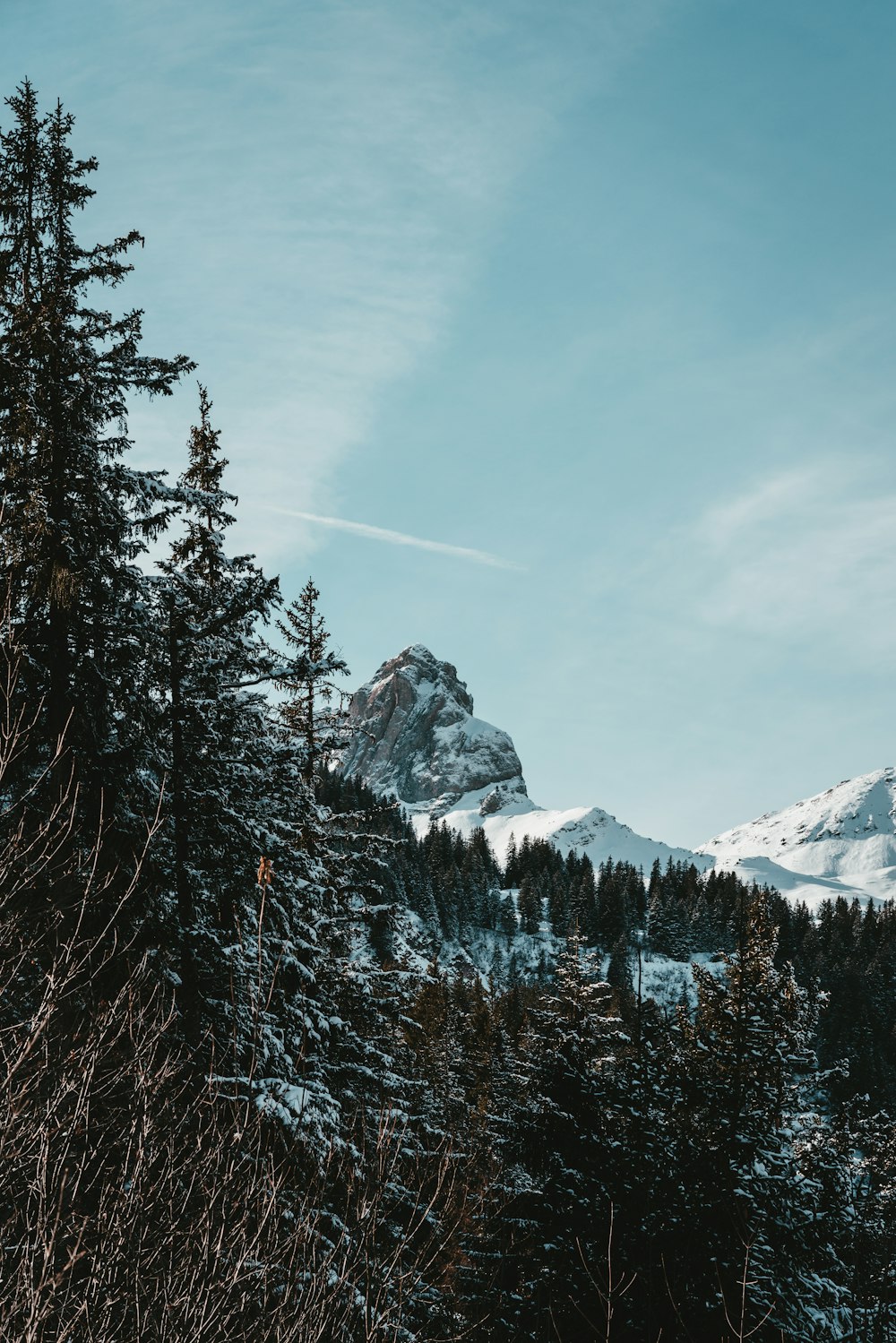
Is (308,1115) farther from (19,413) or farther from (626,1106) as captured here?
(19,413)

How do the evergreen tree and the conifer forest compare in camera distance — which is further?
the evergreen tree

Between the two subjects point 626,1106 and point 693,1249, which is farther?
point 626,1106

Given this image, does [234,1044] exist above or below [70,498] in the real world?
below

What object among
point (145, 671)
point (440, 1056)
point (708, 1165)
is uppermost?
point (145, 671)

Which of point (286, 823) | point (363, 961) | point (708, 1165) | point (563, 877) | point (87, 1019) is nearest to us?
point (87, 1019)

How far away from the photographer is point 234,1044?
7.10m

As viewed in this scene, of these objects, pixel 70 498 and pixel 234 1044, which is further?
pixel 70 498

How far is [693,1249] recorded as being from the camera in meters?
12.4

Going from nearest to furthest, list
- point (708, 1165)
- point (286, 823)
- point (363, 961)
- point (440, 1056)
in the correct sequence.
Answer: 1. point (286, 823)
2. point (708, 1165)
3. point (363, 961)
4. point (440, 1056)

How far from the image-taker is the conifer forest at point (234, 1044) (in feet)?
20.9

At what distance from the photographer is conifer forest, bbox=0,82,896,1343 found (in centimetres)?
638

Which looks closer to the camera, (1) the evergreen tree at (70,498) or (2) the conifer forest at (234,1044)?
(2) the conifer forest at (234,1044)

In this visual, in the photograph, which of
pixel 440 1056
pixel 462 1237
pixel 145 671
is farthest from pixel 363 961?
pixel 440 1056

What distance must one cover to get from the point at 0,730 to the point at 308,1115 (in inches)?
214
